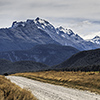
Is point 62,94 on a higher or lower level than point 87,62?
higher

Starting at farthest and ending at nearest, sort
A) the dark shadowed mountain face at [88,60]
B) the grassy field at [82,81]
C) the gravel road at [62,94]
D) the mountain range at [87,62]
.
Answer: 1. the dark shadowed mountain face at [88,60]
2. the mountain range at [87,62]
3. the grassy field at [82,81]
4. the gravel road at [62,94]

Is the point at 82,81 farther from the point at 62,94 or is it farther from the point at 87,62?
the point at 87,62

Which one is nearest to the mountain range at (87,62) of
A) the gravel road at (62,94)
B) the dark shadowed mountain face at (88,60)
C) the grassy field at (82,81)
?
the dark shadowed mountain face at (88,60)

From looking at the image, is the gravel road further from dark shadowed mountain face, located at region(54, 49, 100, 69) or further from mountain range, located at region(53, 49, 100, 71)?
dark shadowed mountain face, located at region(54, 49, 100, 69)

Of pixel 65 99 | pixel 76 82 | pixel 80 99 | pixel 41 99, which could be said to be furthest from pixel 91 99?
pixel 76 82

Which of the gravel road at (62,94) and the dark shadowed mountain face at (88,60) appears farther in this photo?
the dark shadowed mountain face at (88,60)

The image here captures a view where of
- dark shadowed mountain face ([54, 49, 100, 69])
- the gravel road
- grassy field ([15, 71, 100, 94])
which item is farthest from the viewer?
dark shadowed mountain face ([54, 49, 100, 69])

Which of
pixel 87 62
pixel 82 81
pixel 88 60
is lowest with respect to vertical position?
pixel 87 62

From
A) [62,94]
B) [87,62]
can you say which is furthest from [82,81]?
[87,62]

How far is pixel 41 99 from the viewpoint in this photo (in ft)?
50.3

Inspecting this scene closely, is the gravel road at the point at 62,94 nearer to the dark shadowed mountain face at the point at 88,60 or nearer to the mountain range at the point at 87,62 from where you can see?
A: the mountain range at the point at 87,62

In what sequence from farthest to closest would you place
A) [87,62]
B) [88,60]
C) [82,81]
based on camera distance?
[88,60], [87,62], [82,81]

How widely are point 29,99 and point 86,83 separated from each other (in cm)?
1600

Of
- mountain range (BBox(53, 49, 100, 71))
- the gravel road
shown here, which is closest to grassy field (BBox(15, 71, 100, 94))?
the gravel road
